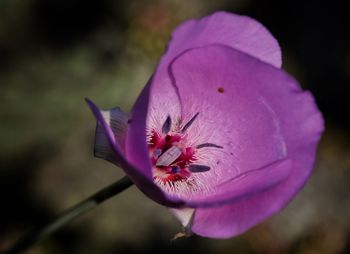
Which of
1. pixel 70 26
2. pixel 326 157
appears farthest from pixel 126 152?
pixel 326 157

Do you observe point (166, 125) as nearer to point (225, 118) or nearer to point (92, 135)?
point (225, 118)

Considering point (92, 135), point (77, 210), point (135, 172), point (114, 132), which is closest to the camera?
point (135, 172)

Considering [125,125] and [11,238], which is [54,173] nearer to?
[11,238]

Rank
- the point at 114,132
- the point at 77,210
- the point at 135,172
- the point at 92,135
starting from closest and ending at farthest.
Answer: the point at 135,172, the point at 114,132, the point at 77,210, the point at 92,135

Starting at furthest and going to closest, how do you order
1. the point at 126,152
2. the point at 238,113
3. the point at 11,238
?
the point at 11,238 < the point at 238,113 < the point at 126,152

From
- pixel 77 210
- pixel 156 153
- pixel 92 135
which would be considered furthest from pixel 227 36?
pixel 92 135
